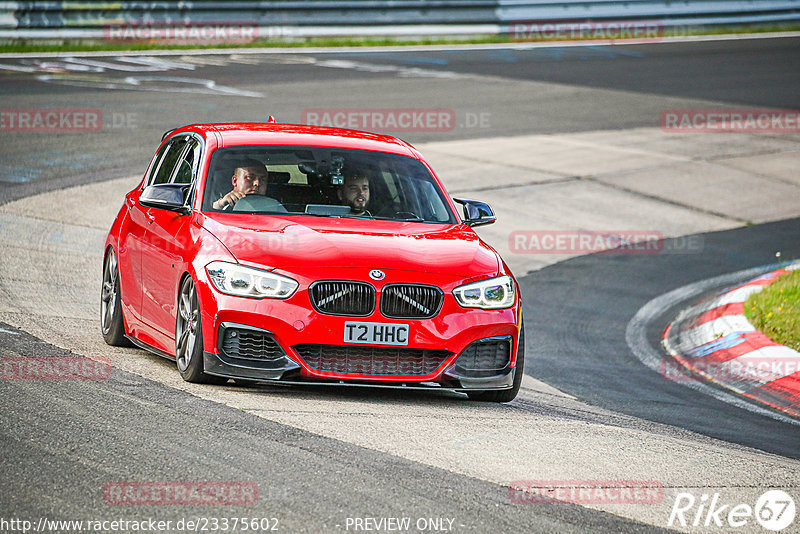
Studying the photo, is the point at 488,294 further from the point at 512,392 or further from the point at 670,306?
the point at 670,306

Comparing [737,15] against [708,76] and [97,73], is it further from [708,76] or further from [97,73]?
[97,73]

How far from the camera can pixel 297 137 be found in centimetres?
847

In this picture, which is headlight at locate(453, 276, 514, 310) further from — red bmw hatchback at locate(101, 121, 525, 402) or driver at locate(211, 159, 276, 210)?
driver at locate(211, 159, 276, 210)

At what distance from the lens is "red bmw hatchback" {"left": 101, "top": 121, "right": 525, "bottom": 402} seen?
695 cm

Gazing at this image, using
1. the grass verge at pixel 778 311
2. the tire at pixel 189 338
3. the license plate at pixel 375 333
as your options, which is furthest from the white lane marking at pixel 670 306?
the tire at pixel 189 338

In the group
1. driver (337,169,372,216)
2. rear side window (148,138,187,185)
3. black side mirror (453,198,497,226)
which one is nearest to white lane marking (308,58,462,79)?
rear side window (148,138,187,185)

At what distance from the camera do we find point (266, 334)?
693cm

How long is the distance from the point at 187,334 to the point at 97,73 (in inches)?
689

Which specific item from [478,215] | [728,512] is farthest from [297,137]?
[728,512]

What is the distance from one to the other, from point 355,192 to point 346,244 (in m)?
0.98

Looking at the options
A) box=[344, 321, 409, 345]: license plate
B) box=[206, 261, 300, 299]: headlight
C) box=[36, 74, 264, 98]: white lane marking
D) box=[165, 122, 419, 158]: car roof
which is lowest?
box=[36, 74, 264, 98]: white lane marking

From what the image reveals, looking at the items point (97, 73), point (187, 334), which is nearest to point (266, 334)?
point (187, 334)

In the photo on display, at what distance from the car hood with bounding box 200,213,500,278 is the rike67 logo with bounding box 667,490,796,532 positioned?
2.14 metres

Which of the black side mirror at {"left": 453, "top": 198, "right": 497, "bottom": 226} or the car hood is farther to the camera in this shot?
the black side mirror at {"left": 453, "top": 198, "right": 497, "bottom": 226}
